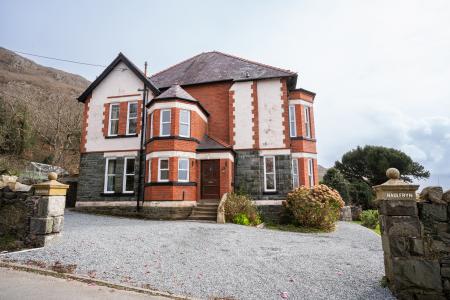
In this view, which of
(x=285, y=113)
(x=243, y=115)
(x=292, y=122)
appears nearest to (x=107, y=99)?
(x=243, y=115)

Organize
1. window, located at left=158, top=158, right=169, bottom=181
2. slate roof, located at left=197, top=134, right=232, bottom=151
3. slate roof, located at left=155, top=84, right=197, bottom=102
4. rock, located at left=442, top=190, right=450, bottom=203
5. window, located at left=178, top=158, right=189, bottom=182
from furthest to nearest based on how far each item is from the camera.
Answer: slate roof, located at left=197, top=134, right=232, bottom=151
slate roof, located at left=155, top=84, right=197, bottom=102
window, located at left=178, top=158, right=189, bottom=182
window, located at left=158, top=158, right=169, bottom=181
rock, located at left=442, top=190, right=450, bottom=203

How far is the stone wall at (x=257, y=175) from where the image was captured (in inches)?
576

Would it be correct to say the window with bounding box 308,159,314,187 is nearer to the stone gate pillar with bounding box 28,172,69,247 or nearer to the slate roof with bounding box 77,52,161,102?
the slate roof with bounding box 77,52,161,102

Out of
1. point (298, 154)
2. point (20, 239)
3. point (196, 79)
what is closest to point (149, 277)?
point (20, 239)

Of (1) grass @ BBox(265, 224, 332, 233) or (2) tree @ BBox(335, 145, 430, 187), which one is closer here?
(1) grass @ BBox(265, 224, 332, 233)

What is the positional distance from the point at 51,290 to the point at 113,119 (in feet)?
44.1

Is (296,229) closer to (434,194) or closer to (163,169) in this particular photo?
(163,169)

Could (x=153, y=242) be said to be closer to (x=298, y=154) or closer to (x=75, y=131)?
(x=298, y=154)

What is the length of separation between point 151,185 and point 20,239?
6.80 meters

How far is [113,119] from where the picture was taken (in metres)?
16.5

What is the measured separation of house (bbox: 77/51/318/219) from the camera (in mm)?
14125

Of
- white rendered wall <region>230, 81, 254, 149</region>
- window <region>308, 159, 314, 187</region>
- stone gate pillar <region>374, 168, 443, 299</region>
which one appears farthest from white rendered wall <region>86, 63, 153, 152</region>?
stone gate pillar <region>374, 168, 443, 299</region>

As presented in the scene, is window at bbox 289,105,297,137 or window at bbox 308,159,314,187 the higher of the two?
window at bbox 289,105,297,137

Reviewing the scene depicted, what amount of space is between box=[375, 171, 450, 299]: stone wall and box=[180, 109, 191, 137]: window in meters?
11.0
